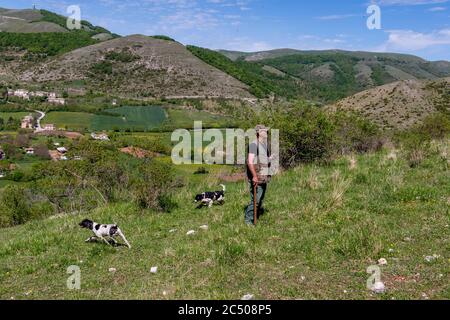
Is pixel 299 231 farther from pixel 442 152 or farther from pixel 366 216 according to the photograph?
pixel 442 152

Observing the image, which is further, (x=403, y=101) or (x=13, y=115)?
(x=13, y=115)

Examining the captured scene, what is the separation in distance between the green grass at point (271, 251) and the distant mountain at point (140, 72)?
12569 cm

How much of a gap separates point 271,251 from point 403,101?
7796cm

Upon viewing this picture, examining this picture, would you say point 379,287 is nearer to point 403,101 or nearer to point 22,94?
point 403,101

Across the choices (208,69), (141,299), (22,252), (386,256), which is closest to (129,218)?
(22,252)

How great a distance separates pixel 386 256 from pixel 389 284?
98 centimetres

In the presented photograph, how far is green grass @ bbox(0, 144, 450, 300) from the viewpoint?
600cm

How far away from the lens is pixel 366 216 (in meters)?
8.63

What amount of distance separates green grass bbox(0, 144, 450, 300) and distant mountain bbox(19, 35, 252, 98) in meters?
126

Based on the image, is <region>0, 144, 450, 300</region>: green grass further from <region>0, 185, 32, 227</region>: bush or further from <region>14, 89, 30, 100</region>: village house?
<region>14, 89, 30, 100</region>: village house

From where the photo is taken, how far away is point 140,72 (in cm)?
15175

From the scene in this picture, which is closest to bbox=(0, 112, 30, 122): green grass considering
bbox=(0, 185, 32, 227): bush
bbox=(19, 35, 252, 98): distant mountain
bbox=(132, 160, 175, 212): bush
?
bbox=(19, 35, 252, 98): distant mountain

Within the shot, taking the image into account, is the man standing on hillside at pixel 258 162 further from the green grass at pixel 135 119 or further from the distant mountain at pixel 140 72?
the distant mountain at pixel 140 72

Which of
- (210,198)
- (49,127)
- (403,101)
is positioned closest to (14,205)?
(210,198)
